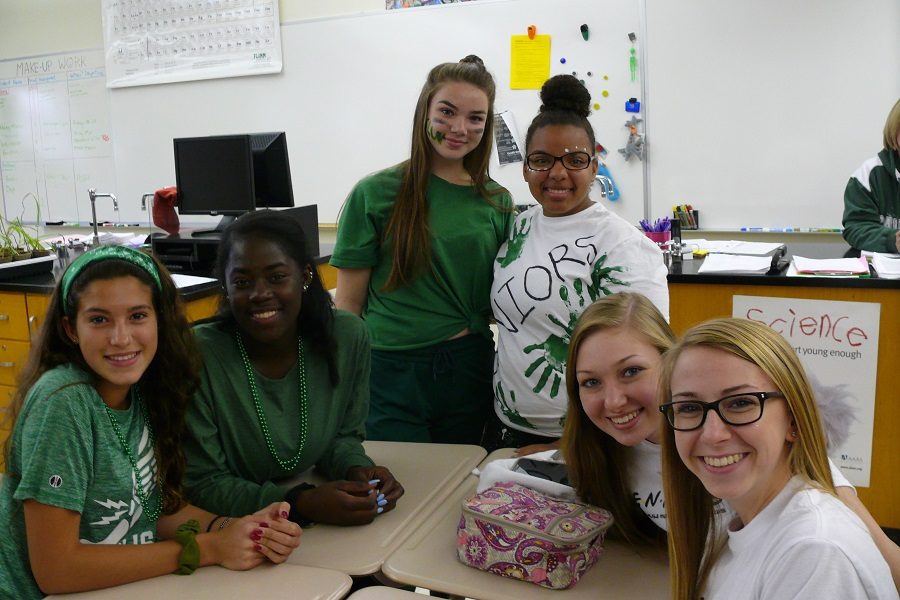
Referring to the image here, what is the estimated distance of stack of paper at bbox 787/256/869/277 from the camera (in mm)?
2557

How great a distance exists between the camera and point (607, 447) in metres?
1.36

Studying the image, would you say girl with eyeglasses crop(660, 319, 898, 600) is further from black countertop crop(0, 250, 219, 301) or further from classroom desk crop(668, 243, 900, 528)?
black countertop crop(0, 250, 219, 301)

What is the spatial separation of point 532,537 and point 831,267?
6.23 feet

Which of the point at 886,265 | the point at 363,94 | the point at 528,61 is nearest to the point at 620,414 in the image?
the point at 886,265

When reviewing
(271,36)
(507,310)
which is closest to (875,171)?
(507,310)

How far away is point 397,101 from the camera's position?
450 cm

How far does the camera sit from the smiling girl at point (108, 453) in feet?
3.87

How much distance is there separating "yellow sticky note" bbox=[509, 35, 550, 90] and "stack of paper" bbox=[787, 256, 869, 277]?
1.89 m

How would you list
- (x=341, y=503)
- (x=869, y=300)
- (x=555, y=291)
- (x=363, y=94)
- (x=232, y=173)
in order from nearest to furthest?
1. (x=341, y=503)
2. (x=555, y=291)
3. (x=869, y=300)
4. (x=232, y=173)
5. (x=363, y=94)

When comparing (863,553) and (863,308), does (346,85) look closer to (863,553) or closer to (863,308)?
(863,308)

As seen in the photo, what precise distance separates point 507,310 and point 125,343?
0.83 metres

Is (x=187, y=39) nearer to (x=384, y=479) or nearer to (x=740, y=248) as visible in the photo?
(x=740, y=248)

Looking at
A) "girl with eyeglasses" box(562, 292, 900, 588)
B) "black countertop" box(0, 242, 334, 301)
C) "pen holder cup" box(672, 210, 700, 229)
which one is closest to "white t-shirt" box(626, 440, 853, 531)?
"girl with eyeglasses" box(562, 292, 900, 588)

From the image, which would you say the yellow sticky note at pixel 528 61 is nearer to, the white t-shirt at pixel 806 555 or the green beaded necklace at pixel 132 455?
the green beaded necklace at pixel 132 455
